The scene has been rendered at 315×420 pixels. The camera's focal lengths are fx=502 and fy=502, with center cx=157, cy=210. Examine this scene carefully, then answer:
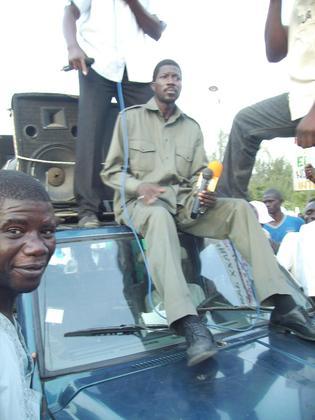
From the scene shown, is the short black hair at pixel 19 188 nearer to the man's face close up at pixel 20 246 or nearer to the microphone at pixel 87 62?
the man's face close up at pixel 20 246

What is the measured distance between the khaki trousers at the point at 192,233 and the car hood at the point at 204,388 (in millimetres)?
272

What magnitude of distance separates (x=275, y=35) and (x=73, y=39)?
1750 mm

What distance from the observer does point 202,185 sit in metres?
2.78

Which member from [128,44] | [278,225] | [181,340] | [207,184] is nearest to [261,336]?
[181,340]

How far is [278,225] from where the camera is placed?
5.80 m

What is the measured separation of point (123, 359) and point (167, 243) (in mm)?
587

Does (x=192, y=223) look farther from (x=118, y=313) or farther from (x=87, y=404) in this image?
(x=87, y=404)

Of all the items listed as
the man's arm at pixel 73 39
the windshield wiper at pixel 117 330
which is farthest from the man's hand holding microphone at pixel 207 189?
the man's arm at pixel 73 39

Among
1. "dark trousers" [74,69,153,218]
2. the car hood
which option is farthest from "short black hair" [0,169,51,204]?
"dark trousers" [74,69,153,218]

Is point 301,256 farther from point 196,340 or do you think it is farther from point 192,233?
point 196,340

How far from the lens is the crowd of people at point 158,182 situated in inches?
50.9

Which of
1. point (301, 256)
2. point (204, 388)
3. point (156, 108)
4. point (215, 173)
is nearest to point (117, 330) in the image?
point (204, 388)

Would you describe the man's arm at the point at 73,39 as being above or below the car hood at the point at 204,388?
above

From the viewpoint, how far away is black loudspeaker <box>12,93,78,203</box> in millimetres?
3928
